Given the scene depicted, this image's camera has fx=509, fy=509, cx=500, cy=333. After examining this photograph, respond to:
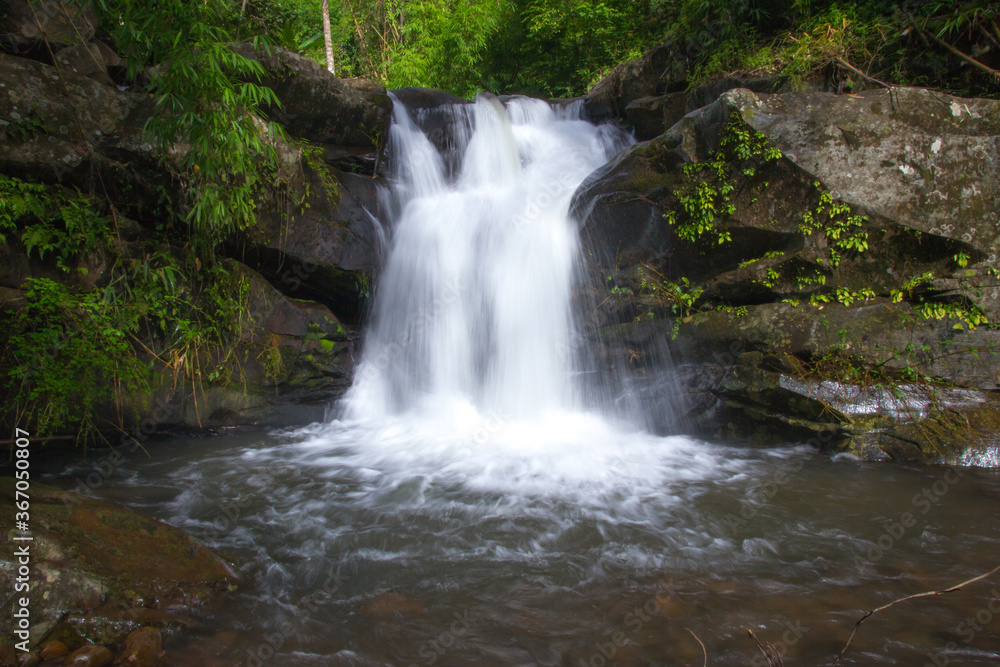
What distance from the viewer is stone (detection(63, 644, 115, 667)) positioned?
2.16 m

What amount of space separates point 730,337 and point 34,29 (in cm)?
885

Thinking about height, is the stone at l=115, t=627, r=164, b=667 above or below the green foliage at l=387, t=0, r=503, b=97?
below

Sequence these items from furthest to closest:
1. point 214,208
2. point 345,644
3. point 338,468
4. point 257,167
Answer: point 257,167
point 214,208
point 338,468
point 345,644

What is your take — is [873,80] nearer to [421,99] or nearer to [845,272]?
[845,272]

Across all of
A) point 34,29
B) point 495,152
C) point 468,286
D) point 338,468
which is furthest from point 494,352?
point 34,29

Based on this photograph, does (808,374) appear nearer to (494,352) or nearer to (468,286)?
(494,352)

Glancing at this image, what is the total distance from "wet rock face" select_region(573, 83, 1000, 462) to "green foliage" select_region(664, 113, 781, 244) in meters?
0.05

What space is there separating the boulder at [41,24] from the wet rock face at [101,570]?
561cm

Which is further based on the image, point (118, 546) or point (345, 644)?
point (118, 546)

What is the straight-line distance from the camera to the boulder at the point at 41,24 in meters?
5.80

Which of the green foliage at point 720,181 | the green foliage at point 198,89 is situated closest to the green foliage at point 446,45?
the green foliage at point 198,89

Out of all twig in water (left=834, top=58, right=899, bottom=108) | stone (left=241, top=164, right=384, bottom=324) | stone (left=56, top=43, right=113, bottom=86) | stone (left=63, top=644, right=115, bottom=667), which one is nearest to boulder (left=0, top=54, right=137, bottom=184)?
stone (left=56, top=43, right=113, bottom=86)

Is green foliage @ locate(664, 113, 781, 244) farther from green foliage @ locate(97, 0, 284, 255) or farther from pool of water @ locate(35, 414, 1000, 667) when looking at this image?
green foliage @ locate(97, 0, 284, 255)

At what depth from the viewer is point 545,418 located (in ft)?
21.8
